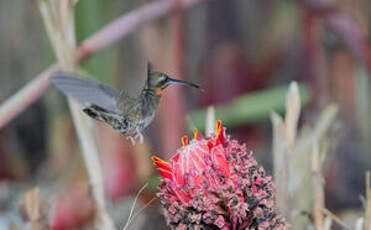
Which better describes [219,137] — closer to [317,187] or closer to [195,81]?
[317,187]

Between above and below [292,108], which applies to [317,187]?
below

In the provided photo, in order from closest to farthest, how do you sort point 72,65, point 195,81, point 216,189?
point 216,189 → point 72,65 → point 195,81

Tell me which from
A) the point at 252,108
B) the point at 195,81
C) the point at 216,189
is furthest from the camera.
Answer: the point at 195,81

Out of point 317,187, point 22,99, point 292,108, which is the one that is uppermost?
point 22,99

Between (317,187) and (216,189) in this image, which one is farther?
(317,187)

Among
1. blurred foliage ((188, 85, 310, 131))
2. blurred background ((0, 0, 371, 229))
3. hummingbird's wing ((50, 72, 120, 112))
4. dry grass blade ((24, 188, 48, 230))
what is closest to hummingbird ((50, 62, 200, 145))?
hummingbird's wing ((50, 72, 120, 112))

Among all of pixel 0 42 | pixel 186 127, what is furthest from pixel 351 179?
pixel 0 42

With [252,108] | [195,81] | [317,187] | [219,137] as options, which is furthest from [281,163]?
[195,81]

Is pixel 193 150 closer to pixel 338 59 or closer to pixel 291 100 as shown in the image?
pixel 291 100
